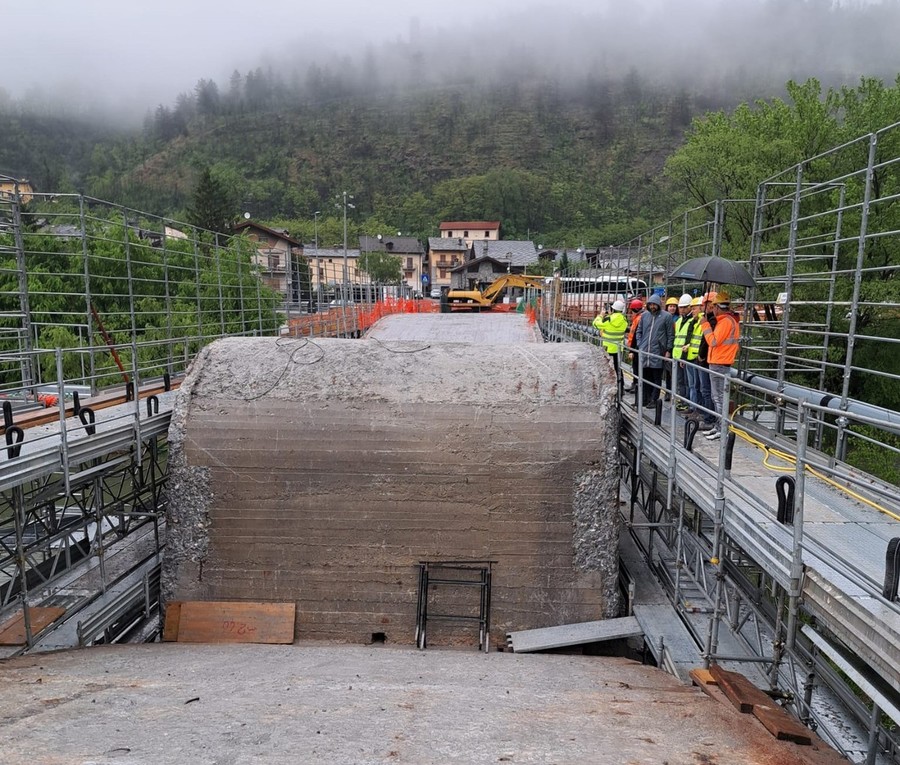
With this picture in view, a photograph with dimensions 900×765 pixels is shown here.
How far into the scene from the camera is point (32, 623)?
23.5ft

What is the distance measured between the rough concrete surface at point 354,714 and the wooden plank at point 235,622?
1.18 m

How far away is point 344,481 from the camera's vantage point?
26.2 feet

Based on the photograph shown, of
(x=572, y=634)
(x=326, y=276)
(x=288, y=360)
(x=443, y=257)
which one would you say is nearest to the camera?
(x=572, y=634)

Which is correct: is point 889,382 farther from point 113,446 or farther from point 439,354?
point 113,446

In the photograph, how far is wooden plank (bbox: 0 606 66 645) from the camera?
6852mm

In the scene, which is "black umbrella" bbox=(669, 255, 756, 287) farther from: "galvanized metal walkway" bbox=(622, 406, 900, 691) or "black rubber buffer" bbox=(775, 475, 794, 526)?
"black rubber buffer" bbox=(775, 475, 794, 526)

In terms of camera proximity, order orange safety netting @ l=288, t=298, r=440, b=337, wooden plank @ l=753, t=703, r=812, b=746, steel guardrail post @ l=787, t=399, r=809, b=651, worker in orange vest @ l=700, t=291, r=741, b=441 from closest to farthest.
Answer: wooden plank @ l=753, t=703, r=812, b=746 < steel guardrail post @ l=787, t=399, r=809, b=651 < worker in orange vest @ l=700, t=291, r=741, b=441 < orange safety netting @ l=288, t=298, r=440, b=337

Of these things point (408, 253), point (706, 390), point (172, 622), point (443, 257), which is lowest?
point (172, 622)

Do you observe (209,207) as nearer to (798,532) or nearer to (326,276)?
(326,276)

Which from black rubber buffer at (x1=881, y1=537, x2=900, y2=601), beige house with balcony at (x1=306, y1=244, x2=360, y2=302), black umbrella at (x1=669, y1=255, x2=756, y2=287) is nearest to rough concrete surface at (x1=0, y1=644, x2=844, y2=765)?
black rubber buffer at (x1=881, y1=537, x2=900, y2=601)

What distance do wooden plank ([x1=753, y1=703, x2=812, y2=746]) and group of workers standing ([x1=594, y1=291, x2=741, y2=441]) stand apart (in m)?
3.91

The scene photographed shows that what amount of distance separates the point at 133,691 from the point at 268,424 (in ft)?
11.5

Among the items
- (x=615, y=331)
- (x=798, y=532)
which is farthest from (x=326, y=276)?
(x=798, y=532)

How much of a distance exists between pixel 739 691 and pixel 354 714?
265cm
